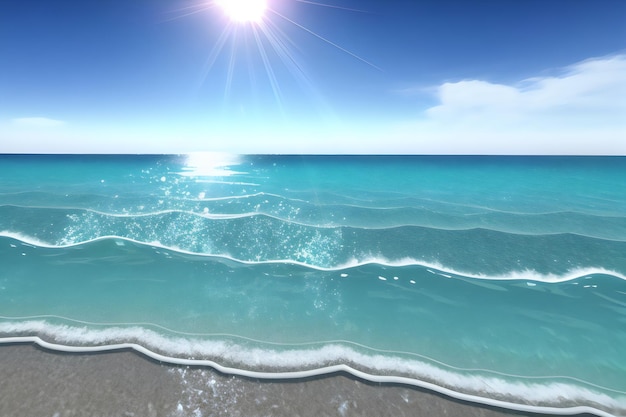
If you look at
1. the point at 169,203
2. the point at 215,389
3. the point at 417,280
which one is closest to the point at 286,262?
the point at 417,280

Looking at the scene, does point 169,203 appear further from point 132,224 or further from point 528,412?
point 528,412

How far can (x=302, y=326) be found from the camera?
7.74 meters

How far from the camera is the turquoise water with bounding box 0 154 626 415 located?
644cm

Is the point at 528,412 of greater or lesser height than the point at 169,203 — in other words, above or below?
below

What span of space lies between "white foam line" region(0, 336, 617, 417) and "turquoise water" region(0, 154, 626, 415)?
3.8 inches

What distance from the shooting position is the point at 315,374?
5922mm

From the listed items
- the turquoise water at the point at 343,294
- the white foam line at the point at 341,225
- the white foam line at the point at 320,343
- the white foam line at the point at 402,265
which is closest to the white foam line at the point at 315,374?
the turquoise water at the point at 343,294

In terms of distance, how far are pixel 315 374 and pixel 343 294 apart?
12.3ft

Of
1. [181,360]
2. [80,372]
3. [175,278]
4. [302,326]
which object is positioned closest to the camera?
[80,372]

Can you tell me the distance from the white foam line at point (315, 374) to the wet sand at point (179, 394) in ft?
0.41

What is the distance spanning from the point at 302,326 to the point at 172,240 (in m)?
9.89

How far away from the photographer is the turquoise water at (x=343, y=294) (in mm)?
6441

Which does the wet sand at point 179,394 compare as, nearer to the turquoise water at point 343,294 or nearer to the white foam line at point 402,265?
the turquoise water at point 343,294

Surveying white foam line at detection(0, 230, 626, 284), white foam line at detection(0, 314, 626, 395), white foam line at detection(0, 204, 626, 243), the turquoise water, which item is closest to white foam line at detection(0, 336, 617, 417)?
the turquoise water
